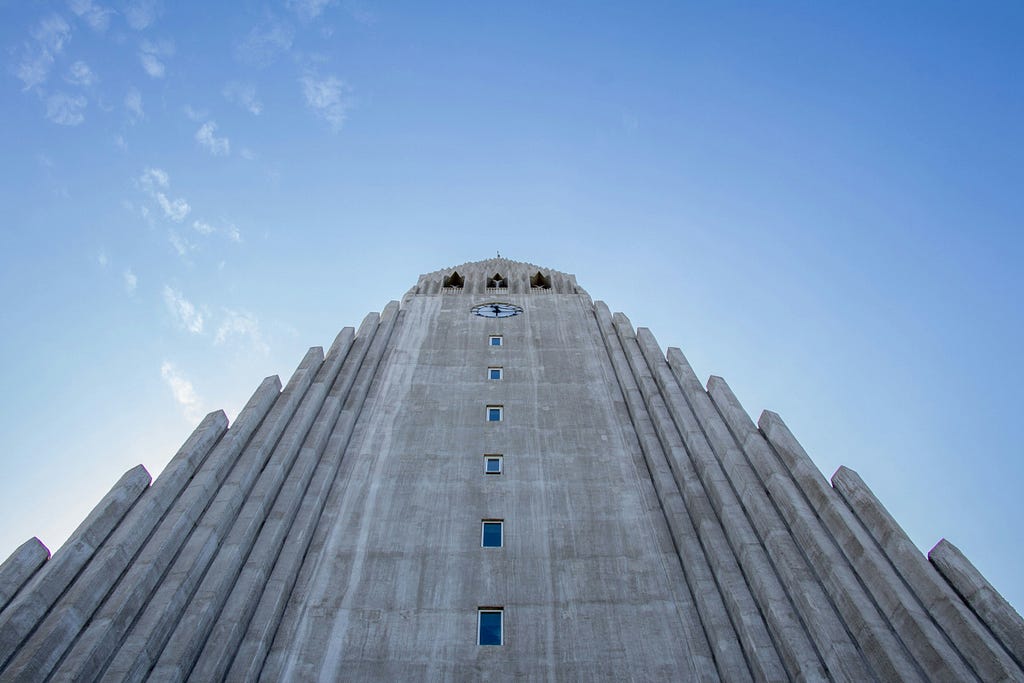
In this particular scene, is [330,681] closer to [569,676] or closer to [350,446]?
[569,676]

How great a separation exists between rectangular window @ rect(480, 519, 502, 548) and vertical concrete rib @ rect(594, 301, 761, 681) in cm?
468

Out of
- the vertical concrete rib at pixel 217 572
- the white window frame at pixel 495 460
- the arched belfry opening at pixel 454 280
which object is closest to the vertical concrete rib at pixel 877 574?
the white window frame at pixel 495 460

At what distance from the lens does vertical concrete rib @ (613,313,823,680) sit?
15.7m

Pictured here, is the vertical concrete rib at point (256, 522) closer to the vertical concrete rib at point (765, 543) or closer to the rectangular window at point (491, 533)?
the rectangular window at point (491, 533)

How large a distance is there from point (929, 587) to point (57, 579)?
1768 cm

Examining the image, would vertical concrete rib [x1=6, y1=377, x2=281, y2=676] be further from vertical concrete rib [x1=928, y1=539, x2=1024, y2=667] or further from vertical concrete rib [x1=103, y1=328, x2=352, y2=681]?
vertical concrete rib [x1=928, y1=539, x2=1024, y2=667]

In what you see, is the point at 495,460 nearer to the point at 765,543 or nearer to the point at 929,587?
the point at 765,543

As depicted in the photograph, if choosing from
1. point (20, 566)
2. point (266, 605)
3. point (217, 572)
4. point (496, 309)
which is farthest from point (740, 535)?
point (496, 309)

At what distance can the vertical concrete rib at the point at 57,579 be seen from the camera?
562 inches

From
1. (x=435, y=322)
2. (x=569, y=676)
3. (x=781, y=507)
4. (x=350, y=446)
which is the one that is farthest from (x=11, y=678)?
(x=435, y=322)

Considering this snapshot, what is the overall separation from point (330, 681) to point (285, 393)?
37.0 ft

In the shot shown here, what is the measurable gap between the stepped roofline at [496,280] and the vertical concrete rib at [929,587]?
80.7 feet

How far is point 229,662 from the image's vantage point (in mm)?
16281

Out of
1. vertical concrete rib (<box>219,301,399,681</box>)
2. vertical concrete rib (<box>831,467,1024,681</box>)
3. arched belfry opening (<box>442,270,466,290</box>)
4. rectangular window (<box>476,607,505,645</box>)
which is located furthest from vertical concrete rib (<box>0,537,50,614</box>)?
arched belfry opening (<box>442,270,466,290</box>)
